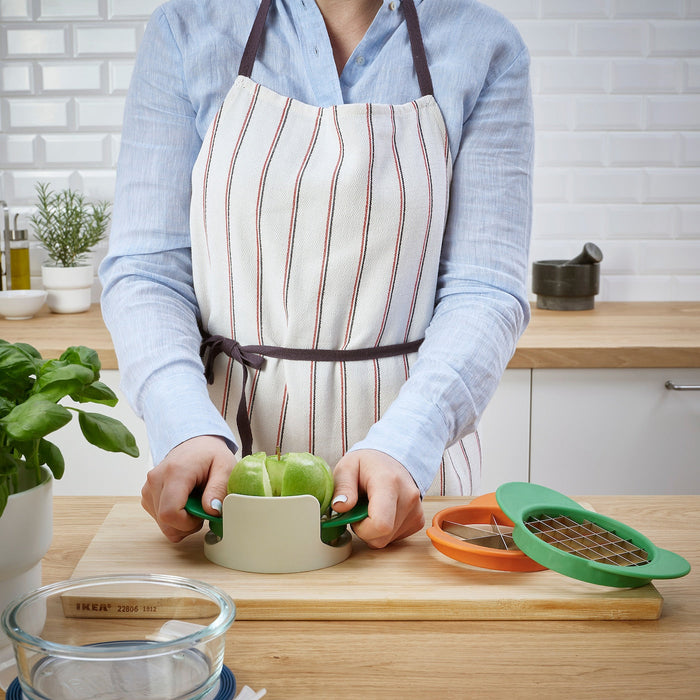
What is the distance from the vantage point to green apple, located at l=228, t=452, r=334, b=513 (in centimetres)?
83

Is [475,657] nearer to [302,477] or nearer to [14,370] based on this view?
[302,477]

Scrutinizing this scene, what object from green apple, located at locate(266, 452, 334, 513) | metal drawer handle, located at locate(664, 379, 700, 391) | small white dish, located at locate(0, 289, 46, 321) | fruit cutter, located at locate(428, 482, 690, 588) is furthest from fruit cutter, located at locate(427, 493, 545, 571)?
small white dish, located at locate(0, 289, 46, 321)

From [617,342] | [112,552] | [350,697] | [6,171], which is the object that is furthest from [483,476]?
[6,171]

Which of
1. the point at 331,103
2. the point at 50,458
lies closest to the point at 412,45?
the point at 331,103

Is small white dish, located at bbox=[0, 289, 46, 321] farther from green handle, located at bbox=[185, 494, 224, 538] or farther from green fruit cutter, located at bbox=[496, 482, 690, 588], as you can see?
green fruit cutter, located at bbox=[496, 482, 690, 588]

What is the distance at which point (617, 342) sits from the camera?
195 cm

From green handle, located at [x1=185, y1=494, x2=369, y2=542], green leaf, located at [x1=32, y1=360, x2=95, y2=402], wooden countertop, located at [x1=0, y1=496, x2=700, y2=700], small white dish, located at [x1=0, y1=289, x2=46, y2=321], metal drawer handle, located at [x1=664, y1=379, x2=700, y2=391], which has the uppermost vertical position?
green leaf, located at [x1=32, y1=360, x2=95, y2=402]

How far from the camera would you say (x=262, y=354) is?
47.3 inches

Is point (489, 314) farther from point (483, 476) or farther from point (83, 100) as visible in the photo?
point (83, 100)

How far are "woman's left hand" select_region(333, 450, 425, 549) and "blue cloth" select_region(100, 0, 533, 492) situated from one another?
25cm

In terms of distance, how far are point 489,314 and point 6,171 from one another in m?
1.84

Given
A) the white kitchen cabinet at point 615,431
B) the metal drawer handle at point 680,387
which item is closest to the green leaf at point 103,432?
the white kitchen cabinet at point 615,431

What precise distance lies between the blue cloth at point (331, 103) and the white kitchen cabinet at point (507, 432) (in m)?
0.76

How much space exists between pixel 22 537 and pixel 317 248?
0.59 meters
